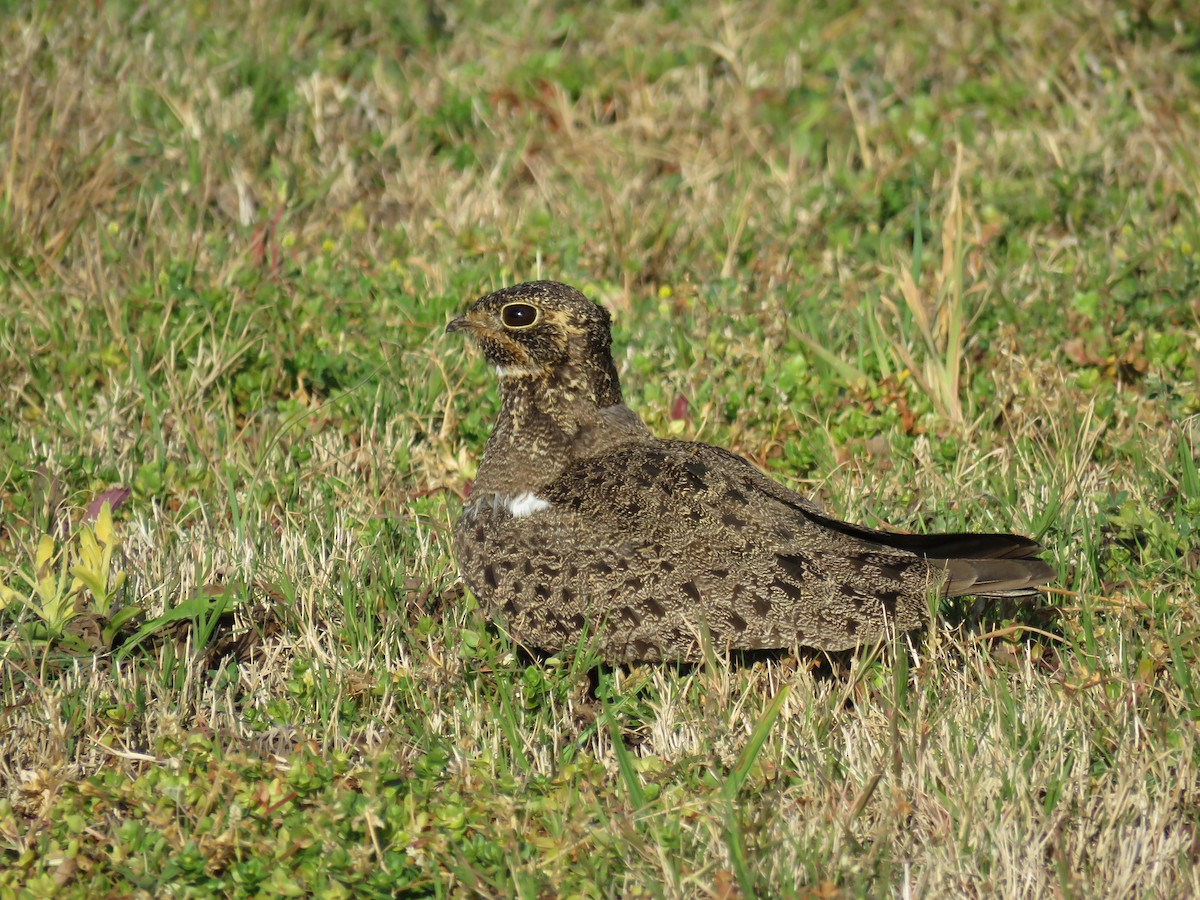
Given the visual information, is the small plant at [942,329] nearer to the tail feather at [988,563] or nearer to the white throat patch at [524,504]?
the tail feather at [988,563]

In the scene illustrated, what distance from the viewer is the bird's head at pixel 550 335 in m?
4.68

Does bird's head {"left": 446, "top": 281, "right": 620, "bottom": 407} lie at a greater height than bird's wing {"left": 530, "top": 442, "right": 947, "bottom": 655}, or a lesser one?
greater

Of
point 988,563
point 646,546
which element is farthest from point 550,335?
point 988,563

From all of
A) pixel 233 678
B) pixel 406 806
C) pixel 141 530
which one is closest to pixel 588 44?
pixel 141 530

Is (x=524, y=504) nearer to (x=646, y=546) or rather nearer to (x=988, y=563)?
(x=646, y=546)

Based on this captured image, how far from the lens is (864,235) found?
726 centimetres

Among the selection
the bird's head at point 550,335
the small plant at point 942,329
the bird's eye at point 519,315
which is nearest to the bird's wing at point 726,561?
the bird's head at point 550,335

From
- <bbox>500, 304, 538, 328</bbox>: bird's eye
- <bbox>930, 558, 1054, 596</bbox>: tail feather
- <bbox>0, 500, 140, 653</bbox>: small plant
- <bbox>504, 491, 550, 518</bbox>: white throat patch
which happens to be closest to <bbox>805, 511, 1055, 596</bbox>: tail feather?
<bbox>930, 558, 1054, 596</bbox>: tail feather

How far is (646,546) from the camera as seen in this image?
13.9 ft

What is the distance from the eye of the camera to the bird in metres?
4.09

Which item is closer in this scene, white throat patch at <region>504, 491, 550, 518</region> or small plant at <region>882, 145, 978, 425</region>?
white throat patch at <region>504, 491, 550, 518</region>

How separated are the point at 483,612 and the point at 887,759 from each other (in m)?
1.33

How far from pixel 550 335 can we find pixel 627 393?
4.54 feet

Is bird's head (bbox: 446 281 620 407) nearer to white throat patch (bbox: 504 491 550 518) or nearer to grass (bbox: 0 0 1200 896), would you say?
white throat patch (bbox: 504 491 550 518)
